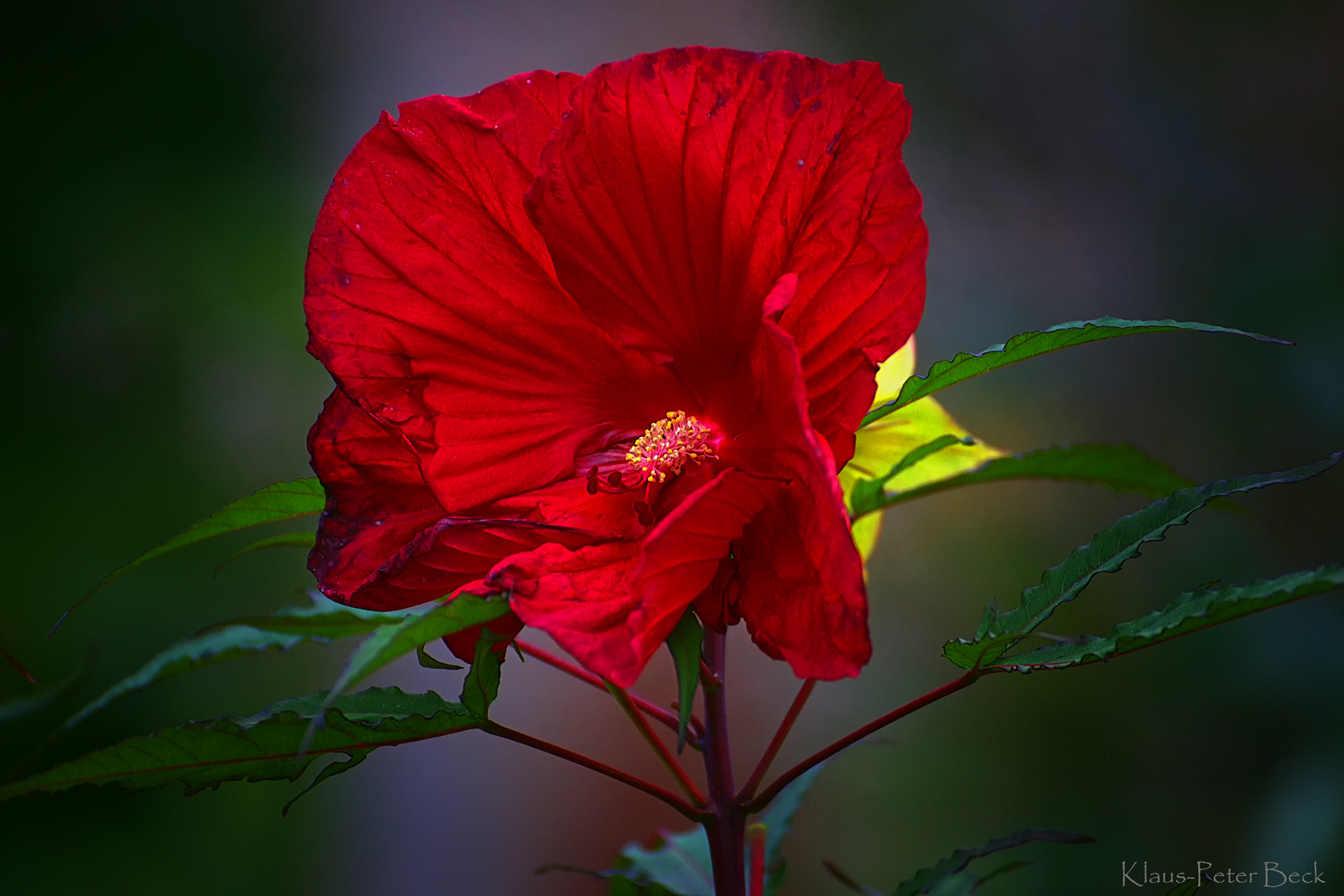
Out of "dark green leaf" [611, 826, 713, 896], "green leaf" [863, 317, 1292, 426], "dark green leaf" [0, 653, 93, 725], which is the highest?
"green leaf" [863, 317, 1292, 426]

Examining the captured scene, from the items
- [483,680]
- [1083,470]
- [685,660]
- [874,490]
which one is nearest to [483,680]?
[483,680]

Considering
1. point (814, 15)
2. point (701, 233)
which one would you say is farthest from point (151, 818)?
point (814, 15)

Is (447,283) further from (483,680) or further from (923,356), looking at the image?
(923,356)

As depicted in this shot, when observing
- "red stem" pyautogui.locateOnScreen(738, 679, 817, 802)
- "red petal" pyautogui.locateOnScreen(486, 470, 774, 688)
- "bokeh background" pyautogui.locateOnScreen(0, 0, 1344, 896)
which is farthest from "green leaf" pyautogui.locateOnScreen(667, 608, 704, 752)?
"bokeh background" pyautogui.locateOnScreen(0, 0, 1344, 896)

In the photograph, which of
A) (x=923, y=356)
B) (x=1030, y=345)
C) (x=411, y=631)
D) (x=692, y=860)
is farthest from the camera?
(x=923, y=356)

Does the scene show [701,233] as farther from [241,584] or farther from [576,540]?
[241,584]

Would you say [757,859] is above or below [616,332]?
below

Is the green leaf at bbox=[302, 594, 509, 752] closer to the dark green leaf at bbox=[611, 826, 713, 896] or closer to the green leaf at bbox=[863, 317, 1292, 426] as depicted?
the green leaf at bbox=[863, 317, 1292, 426]
